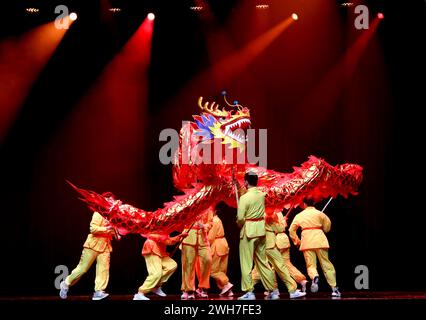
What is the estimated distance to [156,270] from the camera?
7773 millimetres

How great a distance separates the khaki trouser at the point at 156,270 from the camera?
766 cm

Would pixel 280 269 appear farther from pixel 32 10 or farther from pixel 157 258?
pixel 32 10

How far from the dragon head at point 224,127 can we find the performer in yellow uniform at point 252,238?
64 centimetres

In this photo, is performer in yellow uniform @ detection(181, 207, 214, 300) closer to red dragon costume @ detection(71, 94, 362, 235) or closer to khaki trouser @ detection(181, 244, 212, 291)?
khaki trouser @ detection(181, 244, 212, 291)

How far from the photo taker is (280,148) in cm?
1032

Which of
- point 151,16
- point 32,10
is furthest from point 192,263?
point 32,10

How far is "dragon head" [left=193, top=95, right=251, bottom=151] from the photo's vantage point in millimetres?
7934

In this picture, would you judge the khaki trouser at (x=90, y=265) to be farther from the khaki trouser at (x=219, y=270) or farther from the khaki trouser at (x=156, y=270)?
the khaki trouser at (x=219, y=270)

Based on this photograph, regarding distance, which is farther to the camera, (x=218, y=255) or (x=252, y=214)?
(x=218, y=255)

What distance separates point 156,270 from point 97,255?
76 cm
